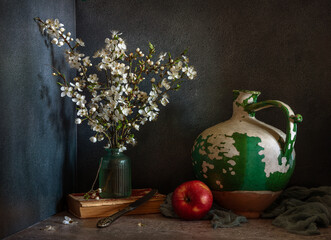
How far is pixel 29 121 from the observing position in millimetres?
1084

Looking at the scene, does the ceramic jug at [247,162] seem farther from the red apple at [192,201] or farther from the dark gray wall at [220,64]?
the dark gray wall at [220,64]

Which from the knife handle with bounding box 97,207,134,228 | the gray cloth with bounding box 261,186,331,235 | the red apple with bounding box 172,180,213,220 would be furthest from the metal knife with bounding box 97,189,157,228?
the gray cloth with bounding box 261,186,331,235

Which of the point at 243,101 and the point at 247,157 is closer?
the point at 247,157

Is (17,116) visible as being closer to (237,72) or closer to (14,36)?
(14,36)

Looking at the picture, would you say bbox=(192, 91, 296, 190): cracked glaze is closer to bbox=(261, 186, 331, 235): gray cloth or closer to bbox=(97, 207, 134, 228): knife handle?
bbox=(261, 186, 331, 235): gray cloth

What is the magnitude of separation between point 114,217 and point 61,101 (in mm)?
524

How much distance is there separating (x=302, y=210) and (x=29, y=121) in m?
0.96

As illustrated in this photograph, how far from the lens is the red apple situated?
3.66 ft

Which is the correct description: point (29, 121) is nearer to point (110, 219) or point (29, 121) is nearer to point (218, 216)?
point (110, 219)

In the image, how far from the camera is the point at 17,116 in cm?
101

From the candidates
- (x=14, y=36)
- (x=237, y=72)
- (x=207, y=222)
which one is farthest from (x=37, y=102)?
(x=237, y=72)

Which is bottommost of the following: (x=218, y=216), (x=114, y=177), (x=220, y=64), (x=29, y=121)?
(x=218, y=216)

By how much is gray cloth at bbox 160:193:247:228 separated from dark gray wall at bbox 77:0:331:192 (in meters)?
0.28

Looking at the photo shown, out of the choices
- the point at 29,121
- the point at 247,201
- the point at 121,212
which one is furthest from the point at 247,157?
the point at 29,121
